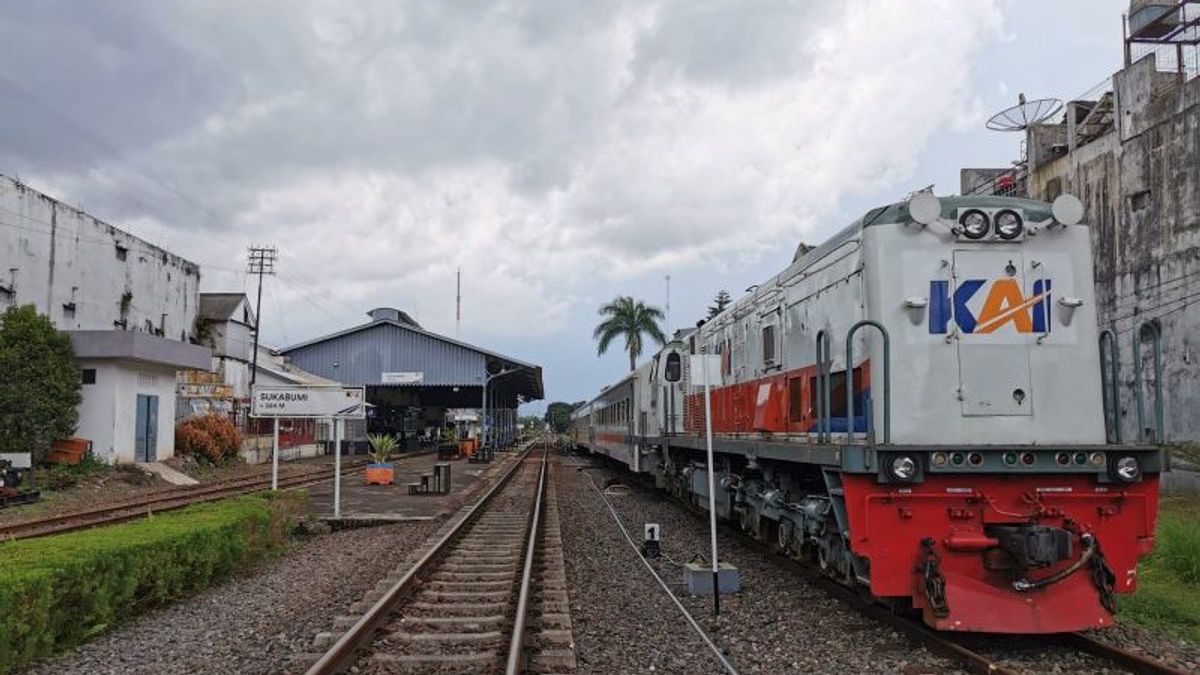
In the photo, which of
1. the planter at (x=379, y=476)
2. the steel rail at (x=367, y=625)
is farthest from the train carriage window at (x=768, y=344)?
the planter at (x=379, y=476)

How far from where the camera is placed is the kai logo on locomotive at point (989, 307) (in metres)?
7.23

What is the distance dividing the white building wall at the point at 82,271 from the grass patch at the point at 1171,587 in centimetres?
3128

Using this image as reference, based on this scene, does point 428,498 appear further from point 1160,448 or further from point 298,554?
point 1160,448

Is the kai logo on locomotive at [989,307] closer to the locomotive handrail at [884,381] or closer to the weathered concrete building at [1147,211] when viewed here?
the locomotive handrail at [884,381]

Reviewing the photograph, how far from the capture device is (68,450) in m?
22.6

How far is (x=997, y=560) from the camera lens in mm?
6469

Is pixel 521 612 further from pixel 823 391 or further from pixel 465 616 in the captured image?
pixel 823 391

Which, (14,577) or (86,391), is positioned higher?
(86,391)

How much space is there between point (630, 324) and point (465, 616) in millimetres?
52169

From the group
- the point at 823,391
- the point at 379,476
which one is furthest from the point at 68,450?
the point at 823,391

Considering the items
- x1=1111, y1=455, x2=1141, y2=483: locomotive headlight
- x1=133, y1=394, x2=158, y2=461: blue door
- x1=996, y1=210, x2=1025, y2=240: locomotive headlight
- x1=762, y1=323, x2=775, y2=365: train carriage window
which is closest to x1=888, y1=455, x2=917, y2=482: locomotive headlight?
x1=1111, y1=455, x2=1141, y2=483: locomotive headlight

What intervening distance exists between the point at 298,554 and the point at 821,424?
25.5 ft

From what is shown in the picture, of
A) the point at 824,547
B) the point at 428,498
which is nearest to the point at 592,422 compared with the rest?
the point at 428,498

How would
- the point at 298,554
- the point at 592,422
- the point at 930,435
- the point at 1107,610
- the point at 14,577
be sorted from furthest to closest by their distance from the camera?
the point at 592,422, the point at 298,554, the point at 930,435, the point at 1107,610, the point at 14,577
